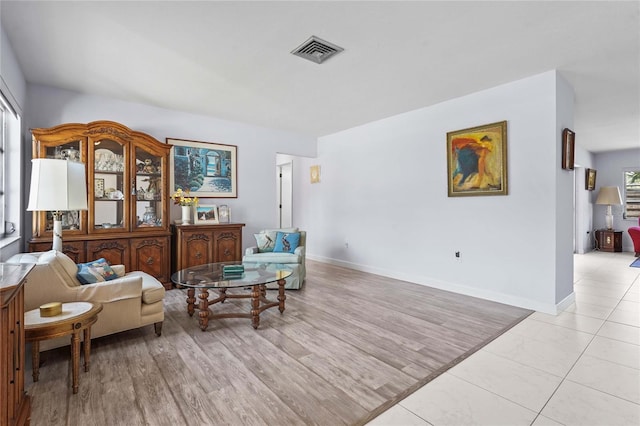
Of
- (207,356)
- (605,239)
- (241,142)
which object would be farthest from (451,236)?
(605,239)

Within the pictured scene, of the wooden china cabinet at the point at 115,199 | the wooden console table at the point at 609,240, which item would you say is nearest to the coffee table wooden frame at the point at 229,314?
the wooden china cabinet at the point at 115,199

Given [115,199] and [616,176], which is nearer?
[115,199]

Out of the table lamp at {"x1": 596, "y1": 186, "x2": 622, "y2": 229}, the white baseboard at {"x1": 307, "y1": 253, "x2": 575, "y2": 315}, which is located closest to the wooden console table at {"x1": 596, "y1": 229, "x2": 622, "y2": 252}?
the table lamp at {"x1": 596, "y1": 186, "x2": 622, "y2": 229}

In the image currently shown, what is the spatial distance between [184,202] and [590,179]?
370 inches

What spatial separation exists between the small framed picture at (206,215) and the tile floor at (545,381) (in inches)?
151

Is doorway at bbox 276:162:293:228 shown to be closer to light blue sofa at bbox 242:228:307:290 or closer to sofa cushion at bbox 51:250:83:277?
light blue sofa at bbox 242:228:307:290

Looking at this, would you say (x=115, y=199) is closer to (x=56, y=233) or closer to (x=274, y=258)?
(x=56, y=233)

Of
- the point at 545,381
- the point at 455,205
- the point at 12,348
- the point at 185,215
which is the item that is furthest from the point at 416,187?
the point at 12,348

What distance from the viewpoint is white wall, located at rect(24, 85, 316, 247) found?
387 centimetres

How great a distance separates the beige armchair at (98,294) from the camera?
2.21 meters

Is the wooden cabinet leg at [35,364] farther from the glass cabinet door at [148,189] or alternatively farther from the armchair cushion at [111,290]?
the glass cabinet door at [148,189]

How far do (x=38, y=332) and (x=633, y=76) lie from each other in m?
5.87

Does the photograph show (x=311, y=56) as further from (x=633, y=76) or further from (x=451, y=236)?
(x=633, y=76)

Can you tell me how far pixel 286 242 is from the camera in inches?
183
